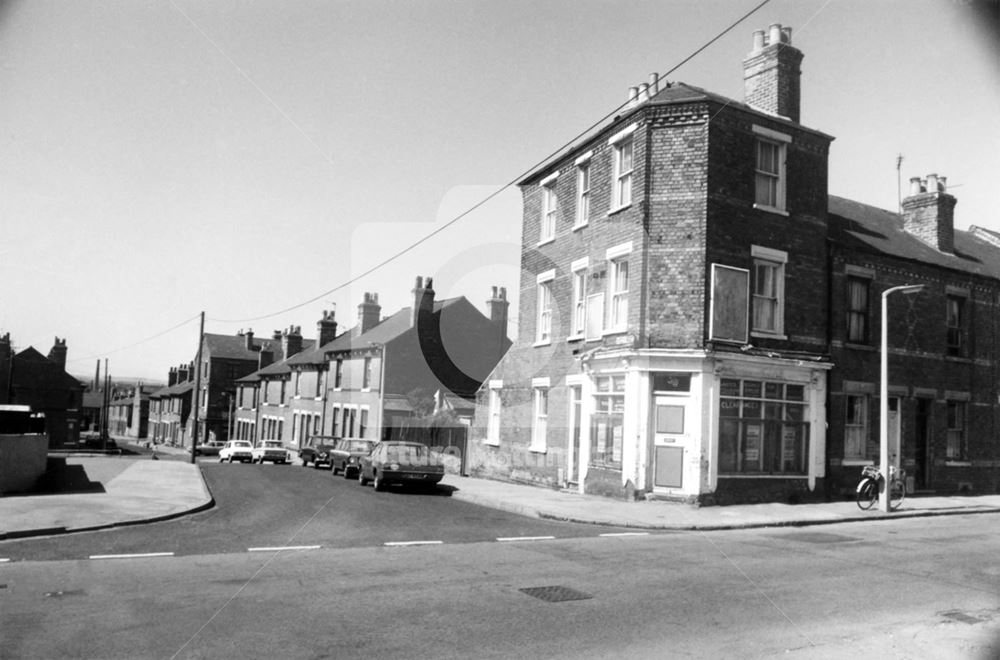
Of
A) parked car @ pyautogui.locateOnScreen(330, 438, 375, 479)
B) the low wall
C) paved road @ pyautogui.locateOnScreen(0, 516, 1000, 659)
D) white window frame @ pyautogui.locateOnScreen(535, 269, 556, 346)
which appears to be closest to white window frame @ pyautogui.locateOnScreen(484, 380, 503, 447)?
white window frame @ pyautogui.locateOnScreen(535, 269, 556, 346)

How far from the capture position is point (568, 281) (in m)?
23.5

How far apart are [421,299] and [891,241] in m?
25.1

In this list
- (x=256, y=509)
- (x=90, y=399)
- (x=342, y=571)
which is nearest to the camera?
A: (x=342, y=571)

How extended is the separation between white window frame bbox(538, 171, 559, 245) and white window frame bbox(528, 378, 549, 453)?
188 inches

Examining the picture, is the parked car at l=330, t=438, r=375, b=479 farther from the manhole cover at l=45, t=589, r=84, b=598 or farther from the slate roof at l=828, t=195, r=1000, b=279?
the manhole cover at l=45, t=589, r=84, b=598

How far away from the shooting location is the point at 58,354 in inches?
2938

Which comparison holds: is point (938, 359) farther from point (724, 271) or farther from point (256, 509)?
A: point (256, 509)

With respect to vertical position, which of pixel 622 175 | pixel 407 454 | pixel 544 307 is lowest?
pixel 407 454

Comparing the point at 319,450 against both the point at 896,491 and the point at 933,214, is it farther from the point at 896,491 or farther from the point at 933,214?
the point at 933,214

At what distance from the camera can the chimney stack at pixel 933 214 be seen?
86.3 ft

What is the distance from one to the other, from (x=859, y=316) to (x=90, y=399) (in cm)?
12144

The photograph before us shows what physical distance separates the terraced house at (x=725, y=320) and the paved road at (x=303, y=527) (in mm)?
4591

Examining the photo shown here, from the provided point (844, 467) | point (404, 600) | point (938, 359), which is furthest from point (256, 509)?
point (938, 359)

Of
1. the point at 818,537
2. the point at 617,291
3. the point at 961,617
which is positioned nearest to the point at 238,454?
the point at 617,291
